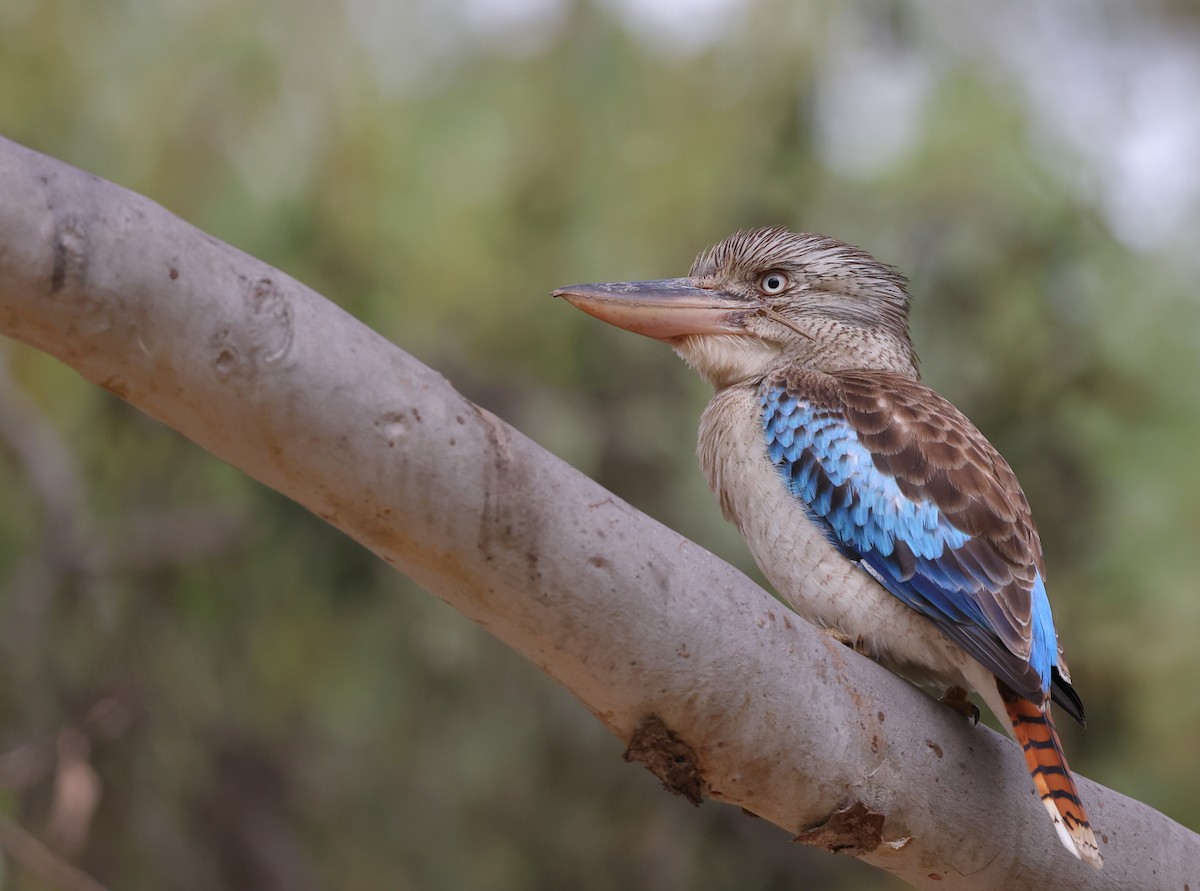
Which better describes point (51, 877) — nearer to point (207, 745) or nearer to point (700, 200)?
point (207, 745)

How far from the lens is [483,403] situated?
174 inches

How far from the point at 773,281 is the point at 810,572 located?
2.96ft

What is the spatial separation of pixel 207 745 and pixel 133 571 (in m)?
0.61

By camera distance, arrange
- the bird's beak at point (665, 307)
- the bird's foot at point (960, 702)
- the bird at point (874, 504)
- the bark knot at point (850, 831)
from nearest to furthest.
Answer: the bark knot at point (850, 831) < the bird at point (874, 504) < the bird's foot at point (960, 702) < the bird's beak at point (665, 307)

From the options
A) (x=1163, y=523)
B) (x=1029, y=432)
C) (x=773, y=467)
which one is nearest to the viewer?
(x=773, y=467)

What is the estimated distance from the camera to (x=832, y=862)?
4.59 meters

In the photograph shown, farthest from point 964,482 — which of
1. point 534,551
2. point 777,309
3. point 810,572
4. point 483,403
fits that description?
point 483,403

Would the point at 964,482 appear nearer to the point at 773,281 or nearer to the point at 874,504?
the point at 874,504

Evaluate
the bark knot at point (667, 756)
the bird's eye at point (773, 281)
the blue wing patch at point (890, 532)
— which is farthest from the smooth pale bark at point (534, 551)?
the bird's eye at point (773, 281)

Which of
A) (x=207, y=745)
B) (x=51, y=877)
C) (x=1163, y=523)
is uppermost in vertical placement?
(x=1163, y=523)

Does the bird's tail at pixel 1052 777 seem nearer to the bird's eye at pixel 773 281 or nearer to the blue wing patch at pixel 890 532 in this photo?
the blue wing patch at pixel 890 532

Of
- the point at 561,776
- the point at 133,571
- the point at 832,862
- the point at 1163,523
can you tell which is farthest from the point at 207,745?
the point at 1163,523

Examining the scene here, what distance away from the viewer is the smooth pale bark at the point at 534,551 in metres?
1.46

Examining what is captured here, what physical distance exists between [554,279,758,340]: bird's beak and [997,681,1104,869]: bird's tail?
111cm
